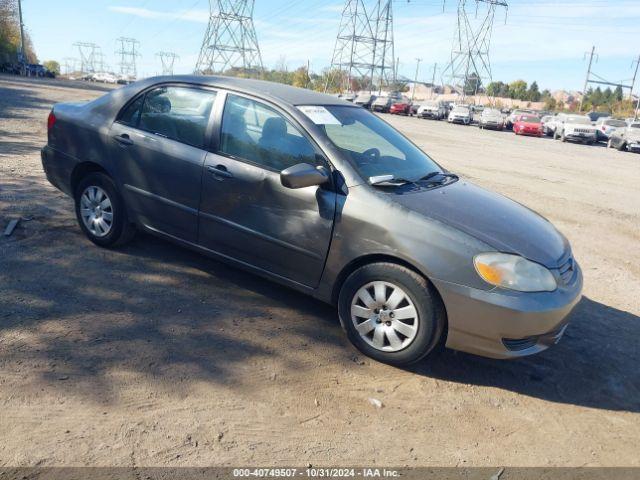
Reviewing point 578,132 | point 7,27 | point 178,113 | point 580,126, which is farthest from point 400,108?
point 7,27

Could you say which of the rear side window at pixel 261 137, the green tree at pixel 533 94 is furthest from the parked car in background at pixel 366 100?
the green tree at pixel 533 94

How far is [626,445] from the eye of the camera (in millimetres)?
3162

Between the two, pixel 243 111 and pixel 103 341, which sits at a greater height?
pixel 243 111

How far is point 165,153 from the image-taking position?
4.56 meters

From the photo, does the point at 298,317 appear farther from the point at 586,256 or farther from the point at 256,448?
the point at 586,256

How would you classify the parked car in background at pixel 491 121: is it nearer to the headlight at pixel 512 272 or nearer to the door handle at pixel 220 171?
the door handle at pixel 220 171

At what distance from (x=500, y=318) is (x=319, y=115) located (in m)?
2.01

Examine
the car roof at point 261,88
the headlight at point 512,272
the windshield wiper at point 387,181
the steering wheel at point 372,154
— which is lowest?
the headlight at point 512,272

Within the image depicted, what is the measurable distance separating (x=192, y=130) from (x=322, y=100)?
3.61 feet

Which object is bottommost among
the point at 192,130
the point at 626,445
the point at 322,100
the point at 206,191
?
the point at 626,445

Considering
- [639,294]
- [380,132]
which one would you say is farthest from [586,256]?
[380,132]

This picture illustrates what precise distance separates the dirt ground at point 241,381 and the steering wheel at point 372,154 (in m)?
1.25

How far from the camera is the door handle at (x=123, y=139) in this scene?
4781mm

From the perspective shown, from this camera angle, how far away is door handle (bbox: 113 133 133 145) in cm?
478
